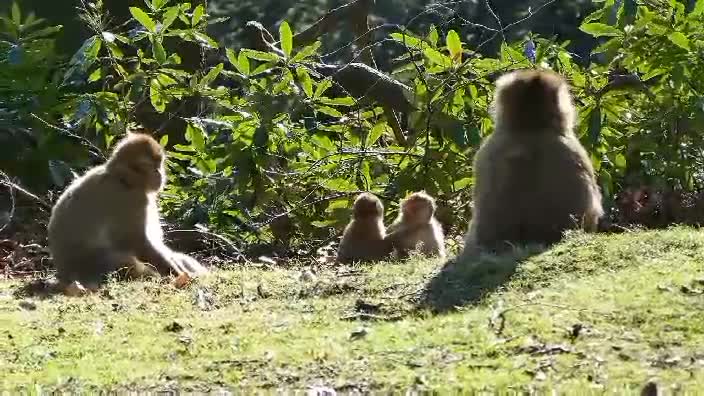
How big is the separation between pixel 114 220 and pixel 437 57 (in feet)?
11.8

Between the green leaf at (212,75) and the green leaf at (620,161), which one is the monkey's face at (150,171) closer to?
the green leaf at (212,75)

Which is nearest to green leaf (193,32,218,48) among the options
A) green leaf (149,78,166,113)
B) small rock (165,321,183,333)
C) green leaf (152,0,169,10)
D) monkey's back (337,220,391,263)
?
green leaf (152,0,169,10)

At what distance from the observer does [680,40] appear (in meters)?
10.7

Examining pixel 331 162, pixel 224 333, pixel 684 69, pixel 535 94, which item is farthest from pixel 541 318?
pixel 331 162

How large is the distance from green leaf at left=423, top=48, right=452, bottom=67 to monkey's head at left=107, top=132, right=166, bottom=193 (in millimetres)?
2993

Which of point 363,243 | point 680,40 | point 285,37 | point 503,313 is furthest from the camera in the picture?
point 285,37

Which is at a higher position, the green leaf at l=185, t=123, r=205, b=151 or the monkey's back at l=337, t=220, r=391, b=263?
the green leaf at l=185, t=123, r=205, b=151

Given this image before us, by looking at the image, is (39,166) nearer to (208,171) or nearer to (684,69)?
(208,171)

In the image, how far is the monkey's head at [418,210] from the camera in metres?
10.2

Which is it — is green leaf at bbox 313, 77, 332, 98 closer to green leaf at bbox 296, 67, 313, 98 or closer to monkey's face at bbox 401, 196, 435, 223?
green leaf at bbox 296, 67, 313, 98

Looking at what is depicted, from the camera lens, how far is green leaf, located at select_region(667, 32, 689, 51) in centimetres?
1071

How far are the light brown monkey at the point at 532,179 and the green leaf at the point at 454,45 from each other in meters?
2.80

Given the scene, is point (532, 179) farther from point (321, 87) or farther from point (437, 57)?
point (321, 87)

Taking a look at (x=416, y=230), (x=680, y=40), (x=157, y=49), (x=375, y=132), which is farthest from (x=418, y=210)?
(x=157, y=49)
